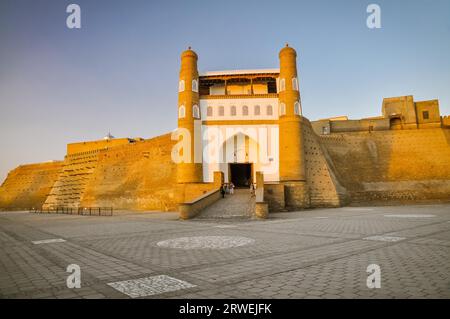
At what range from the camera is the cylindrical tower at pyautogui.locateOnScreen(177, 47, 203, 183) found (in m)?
23.2

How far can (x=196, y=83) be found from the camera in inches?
956

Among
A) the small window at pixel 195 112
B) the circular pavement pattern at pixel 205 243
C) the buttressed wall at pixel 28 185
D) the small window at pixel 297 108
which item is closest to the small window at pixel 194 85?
the small window at pixel 195 112

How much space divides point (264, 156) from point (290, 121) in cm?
341

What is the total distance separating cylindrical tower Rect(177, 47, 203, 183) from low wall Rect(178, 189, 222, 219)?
5568 mm

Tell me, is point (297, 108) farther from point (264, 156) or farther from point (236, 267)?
point (236, 267)

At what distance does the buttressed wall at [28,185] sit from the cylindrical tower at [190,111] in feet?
96.2

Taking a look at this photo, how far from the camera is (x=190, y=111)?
933 inches

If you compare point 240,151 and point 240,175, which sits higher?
point 240,151

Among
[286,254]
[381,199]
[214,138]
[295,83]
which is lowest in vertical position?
[381,199]

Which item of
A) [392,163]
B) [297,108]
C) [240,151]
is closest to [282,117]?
[297,108]

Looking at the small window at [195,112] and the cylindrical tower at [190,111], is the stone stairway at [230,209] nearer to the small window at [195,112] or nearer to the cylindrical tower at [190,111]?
the cylindrical tower at [190,111]
